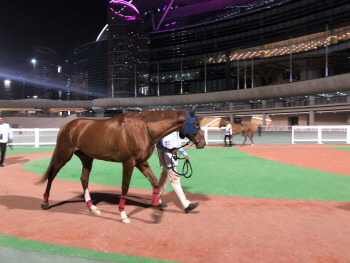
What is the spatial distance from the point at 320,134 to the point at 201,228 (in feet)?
62.9

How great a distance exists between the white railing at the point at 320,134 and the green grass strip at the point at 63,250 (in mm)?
19622

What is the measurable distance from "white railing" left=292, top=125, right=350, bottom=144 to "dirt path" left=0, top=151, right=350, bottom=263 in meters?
16.1

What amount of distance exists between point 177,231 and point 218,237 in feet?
1.97

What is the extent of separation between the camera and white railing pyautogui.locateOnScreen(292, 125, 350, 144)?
19.4 meters

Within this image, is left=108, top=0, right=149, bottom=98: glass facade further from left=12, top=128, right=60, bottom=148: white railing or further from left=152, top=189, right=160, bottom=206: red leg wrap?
left=152, top=189, right=160, bottom=206: red leg wrap

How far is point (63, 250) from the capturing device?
296 centimetres

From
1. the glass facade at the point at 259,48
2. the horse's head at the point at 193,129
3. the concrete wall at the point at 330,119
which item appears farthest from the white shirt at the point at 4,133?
the concrete wall at the point at 330,119

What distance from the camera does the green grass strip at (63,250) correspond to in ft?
9.05

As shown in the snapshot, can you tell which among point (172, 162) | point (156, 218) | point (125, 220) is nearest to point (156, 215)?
point (156, 218)

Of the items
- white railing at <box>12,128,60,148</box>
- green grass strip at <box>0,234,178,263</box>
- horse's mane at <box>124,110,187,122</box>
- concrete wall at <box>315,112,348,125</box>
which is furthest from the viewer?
concrete wall at <box>315,112,348,125</box>

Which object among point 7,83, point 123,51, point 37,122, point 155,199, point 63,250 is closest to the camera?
point 63,250

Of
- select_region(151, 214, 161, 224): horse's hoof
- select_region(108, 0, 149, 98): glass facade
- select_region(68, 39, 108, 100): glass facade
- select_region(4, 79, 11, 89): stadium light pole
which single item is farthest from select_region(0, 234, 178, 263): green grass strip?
select_region(68, 39, 108, 100): glass facade

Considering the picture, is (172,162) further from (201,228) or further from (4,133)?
(4,133)

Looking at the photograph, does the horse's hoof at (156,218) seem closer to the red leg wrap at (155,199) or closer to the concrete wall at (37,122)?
the red leg wrap at (155,199)
